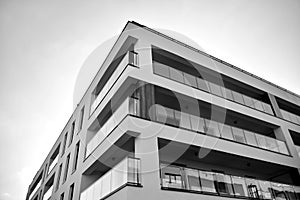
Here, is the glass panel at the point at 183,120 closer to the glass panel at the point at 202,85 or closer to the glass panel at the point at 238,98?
the glass panel at the point at 202,85

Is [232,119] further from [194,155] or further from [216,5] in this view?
[216,5]

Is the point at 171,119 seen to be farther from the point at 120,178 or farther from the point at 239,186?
the point at 239,186

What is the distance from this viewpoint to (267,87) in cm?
1548

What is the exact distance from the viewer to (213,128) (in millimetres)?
10578

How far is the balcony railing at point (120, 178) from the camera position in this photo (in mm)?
6625

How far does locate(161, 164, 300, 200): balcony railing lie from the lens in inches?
302

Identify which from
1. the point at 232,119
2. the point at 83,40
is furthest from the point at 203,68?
the point at 83,40

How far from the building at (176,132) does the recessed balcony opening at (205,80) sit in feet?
0.21

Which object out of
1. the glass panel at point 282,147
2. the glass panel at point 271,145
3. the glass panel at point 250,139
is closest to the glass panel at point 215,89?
the glass panel at point 250,139

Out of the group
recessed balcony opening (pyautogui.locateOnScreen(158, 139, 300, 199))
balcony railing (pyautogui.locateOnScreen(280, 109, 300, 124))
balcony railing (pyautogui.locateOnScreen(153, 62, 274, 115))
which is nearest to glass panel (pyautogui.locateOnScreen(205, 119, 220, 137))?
recessed balcony opening (pyautogui.locateOnScreen(158, 139, 300, 199))

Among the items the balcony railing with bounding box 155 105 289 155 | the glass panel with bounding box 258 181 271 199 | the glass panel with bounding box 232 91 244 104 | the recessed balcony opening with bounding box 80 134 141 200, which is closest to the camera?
the recessed balcony opening with bounding box 80 134 141 200

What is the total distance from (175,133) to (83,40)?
1001cm

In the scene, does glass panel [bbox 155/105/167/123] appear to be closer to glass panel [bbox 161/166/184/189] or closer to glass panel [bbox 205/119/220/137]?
glass panel [bbox 161/166/184/189]

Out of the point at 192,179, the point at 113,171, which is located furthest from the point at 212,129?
the point at 113,171
